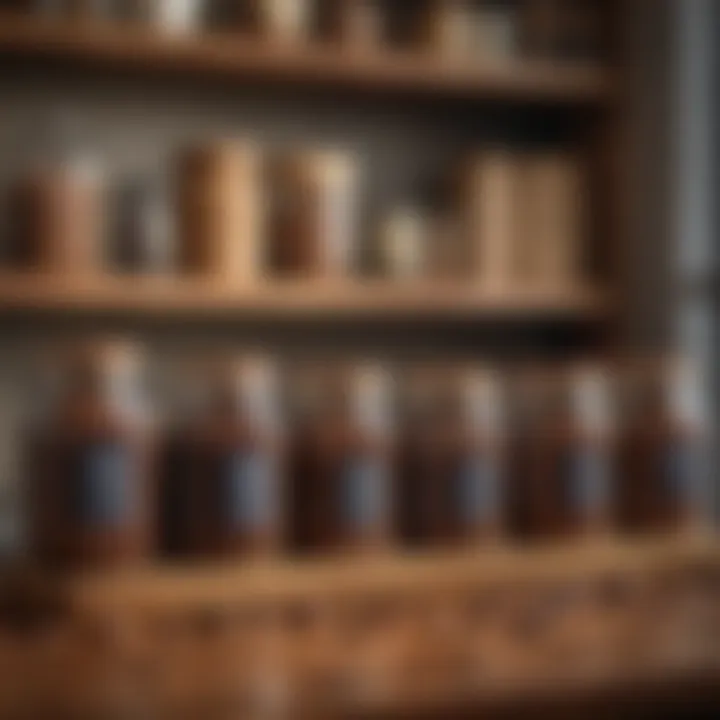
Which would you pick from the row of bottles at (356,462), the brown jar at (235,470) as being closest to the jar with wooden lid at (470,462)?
the row of bottles at (356,462)

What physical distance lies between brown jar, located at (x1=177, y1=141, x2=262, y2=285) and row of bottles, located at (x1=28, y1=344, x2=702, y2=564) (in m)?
0.14

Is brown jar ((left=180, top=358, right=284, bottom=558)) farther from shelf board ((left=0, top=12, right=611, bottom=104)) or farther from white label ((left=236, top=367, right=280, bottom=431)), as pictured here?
shelf board ((left=0, top=12, right=611, bottom=104))

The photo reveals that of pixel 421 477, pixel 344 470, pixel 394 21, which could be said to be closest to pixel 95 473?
pixel 344 470

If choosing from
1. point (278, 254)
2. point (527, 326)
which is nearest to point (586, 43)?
point (527, 326)

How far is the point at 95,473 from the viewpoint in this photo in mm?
1460

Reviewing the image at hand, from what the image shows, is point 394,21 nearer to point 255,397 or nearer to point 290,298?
point 290,298

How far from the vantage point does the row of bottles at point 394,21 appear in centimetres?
171

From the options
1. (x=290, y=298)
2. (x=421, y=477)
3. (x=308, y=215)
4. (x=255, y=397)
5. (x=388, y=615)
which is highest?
(x=308, y=215)

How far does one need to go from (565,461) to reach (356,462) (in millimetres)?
271

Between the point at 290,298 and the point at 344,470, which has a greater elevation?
the point at 290,298

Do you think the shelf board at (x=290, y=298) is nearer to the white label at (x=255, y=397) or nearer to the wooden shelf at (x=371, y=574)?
the white label at (x=255, y=397)

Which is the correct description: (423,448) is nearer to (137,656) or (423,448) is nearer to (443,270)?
(443,270)

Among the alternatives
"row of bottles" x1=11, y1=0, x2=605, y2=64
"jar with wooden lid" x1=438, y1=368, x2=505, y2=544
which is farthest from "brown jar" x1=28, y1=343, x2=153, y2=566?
"row of bottles" x1=11, y1=0, x2=605, y2=64

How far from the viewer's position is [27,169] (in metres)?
1.82
